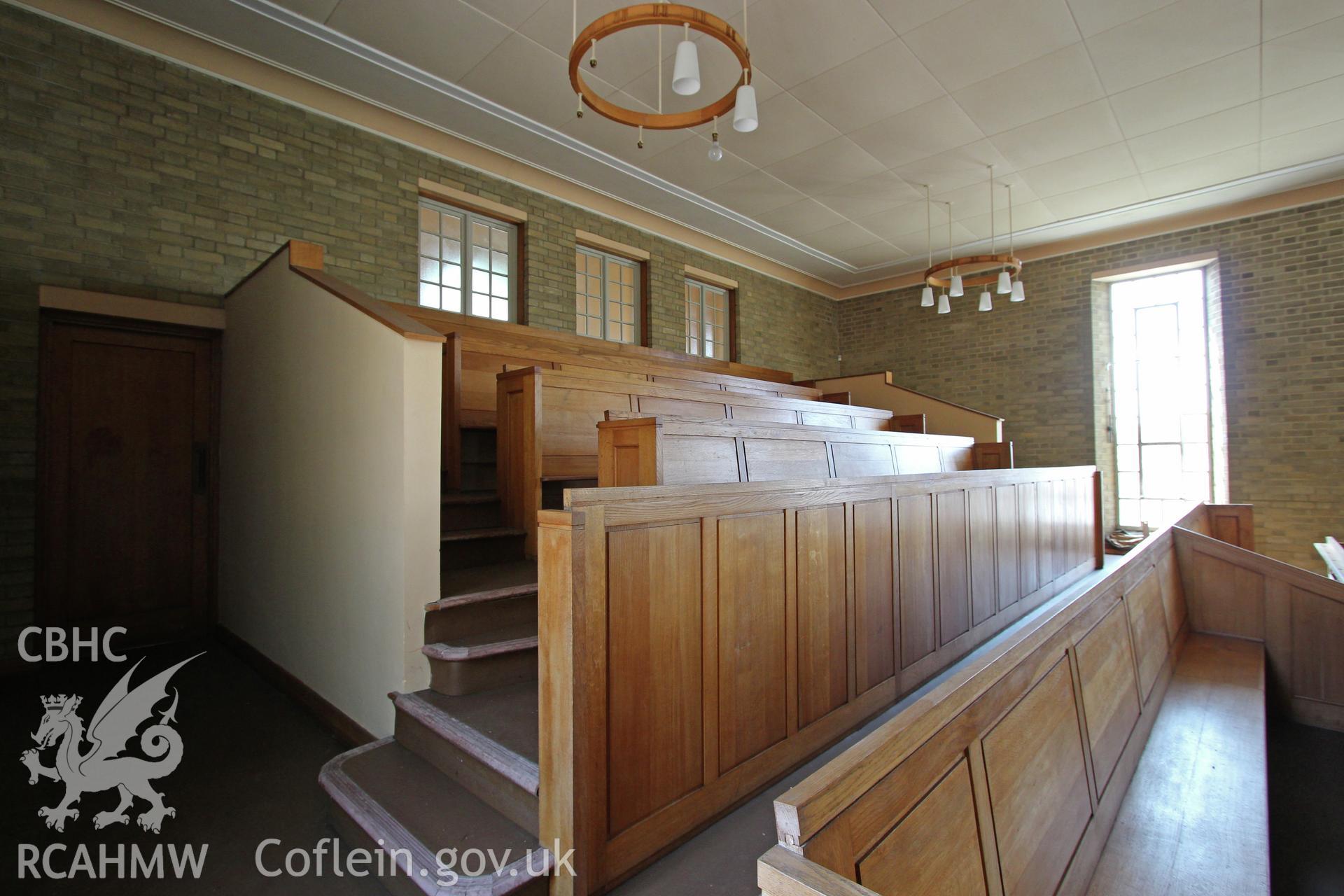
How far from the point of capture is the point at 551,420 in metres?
3.18

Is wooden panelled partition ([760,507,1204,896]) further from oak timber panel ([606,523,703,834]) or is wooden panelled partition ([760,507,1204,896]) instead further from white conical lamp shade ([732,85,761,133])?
white conical lamp shade ([732,85,761,133])

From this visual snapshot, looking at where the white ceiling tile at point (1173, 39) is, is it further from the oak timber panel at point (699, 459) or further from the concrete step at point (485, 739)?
the concrete step at point (485, 739)

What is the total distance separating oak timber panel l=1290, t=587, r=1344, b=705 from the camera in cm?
268

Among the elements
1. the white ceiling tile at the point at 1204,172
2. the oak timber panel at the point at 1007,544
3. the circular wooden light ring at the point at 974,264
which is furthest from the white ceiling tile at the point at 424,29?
the white ceiling tile at the point at 1204,172

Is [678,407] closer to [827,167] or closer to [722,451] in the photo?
[722,451]

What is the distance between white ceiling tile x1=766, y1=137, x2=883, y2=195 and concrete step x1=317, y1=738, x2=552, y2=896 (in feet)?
17.7

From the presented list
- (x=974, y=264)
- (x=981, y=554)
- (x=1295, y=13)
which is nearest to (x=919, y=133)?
(x=974, y=264)

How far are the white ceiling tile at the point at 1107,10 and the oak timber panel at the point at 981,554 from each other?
3.06m

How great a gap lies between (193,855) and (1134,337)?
9324mm

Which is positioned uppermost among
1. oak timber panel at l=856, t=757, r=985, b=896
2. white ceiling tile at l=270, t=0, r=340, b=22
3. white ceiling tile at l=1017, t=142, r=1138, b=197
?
white ceiling tile at l=1017, t=142, r=1138, b=197

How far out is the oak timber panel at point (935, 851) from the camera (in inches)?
33.9

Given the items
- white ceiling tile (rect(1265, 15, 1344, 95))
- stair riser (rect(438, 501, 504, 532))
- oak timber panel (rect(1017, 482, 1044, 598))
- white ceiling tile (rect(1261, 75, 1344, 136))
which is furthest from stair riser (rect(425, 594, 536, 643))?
white ceiling tile (rect(1261, 75, 1344, 136))

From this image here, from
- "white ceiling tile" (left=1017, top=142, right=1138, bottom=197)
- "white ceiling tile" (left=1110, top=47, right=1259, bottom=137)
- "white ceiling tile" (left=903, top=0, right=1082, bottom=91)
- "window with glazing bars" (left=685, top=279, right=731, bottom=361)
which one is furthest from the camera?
"window with glazing bars" (left=685, top=279, right=731, bottom=361)

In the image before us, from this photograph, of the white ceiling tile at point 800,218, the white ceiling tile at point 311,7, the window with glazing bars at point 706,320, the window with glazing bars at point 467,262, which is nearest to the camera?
the white ceiling tile at point 311,7
